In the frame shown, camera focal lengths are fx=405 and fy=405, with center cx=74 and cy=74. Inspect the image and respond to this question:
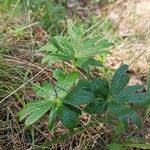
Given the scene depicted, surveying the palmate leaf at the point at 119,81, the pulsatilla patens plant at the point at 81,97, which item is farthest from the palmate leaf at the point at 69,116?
the palmate leaf at the point at 119,81

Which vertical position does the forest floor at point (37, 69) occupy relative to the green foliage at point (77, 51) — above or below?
below

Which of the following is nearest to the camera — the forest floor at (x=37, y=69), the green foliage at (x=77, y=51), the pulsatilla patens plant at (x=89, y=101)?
the pulsatilla patens plant at (x=89, y=101)

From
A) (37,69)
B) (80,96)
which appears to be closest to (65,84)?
(80,96)

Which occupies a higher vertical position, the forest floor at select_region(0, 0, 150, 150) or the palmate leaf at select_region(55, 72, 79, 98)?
the palmate leaf at select_region(55, 72, 79, 98)

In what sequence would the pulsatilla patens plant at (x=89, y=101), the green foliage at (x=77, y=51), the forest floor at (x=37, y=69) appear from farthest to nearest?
the forest floor at (x=37, y=69)
the green foliage at (x=77, y=51)
the pulsatilla patens plant at (x=89, y=101)

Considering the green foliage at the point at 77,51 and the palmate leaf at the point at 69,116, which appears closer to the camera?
the palmate leaf at the point at 69,116

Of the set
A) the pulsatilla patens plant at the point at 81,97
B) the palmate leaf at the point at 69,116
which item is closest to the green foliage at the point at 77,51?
the pulsatilla patens plant at the point at 81,97

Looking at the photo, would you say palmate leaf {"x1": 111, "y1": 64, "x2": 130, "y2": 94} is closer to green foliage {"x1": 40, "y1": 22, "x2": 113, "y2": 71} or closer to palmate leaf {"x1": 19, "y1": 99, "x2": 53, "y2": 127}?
green foliage {"x1": 40, "y1": 22, "x2": 113, "y2": 71}

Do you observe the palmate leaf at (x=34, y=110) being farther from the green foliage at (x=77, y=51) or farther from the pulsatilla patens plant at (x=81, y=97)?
the green foliage at (x=77, y=51)

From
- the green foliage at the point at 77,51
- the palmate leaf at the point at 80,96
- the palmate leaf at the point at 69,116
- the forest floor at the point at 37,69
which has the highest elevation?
the green foliage at the point at 77,51

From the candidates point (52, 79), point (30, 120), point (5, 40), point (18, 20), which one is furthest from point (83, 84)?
point (18, 20)

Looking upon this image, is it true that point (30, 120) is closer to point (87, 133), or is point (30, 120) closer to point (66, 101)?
point (66, 101)

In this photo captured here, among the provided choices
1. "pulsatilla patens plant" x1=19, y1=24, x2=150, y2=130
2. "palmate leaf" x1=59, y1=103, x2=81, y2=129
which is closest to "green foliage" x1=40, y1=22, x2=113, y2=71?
"pulsatilla patens plant" x1=19, y1=24, x2=150, y2=130

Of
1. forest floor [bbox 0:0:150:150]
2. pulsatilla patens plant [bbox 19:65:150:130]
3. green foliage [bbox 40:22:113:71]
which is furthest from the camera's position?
forest floor [bbox 0:0:150:150]
